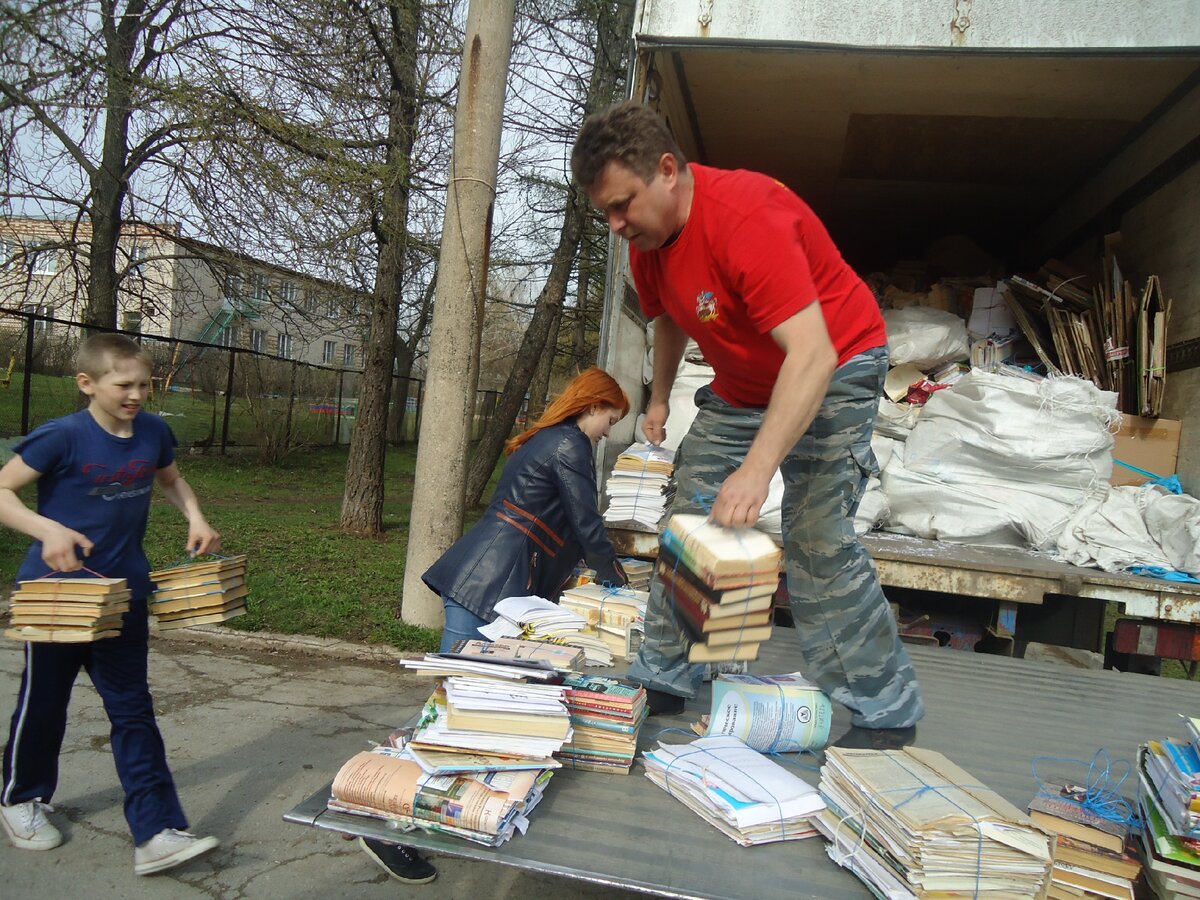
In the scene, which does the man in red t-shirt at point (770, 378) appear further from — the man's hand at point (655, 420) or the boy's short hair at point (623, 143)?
the man's hand at point (655, 420)

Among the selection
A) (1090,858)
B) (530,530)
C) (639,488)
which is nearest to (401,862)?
(530,530)

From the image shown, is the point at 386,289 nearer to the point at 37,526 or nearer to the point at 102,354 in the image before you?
the point at 102,354

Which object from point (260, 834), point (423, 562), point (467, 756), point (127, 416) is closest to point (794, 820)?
point (467, 756)

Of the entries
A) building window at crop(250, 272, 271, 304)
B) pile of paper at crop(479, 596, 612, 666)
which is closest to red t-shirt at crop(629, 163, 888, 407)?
pile of paper at crop(479, 596, 612, 666)

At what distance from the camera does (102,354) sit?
273 cm

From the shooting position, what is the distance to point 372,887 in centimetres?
280

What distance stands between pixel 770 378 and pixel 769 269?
521 mm

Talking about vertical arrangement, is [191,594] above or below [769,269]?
below

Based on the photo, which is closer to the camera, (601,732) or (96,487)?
(601,732)

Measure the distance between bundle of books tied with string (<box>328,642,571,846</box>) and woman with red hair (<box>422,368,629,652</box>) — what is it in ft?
3.64

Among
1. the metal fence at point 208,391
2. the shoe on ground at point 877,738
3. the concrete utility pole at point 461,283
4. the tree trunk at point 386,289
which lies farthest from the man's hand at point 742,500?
the metal fence at point 208,391

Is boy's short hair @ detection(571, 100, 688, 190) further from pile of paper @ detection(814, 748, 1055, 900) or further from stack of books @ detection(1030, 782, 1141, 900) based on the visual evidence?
stack of books @ detection(1030, 782, 1141, 900)

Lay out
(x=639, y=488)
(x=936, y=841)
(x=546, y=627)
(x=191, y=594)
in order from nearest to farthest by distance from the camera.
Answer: (x=936, y=841)
(x=191, y=594)
(x=546, y=627)
(x=639, y=488)

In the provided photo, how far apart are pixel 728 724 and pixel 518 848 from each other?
85 centimetres
